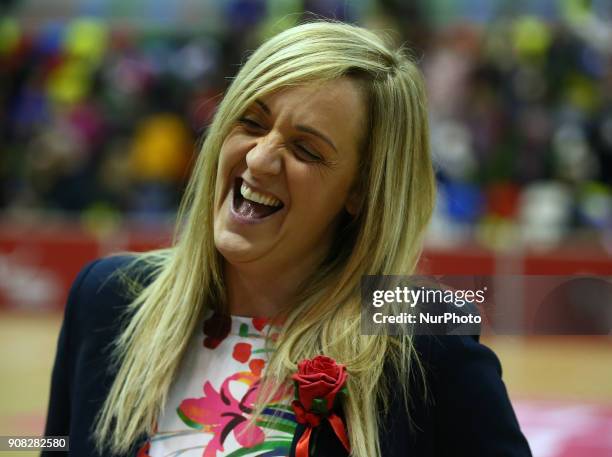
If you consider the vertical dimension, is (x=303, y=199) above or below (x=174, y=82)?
below

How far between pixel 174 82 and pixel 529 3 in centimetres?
368

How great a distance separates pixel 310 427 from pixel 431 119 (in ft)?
22.3

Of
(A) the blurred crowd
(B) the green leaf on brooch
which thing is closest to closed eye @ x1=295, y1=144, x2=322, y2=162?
(B) the green leaf on brooch

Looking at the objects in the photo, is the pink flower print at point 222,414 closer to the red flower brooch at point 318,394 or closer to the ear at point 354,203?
the red flower brooch at point 318,394

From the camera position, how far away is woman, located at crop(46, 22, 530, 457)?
1.75 m

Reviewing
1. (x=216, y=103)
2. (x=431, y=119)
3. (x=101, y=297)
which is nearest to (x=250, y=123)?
(x=101, y=297)

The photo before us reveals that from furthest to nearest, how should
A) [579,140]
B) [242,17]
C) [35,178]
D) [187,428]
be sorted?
[242,17] → [35,178] → [579,140] → [187,428]

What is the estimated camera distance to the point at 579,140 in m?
8.28

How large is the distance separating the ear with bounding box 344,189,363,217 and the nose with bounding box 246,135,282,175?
0.62 ft

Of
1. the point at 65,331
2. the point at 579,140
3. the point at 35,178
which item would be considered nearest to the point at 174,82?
the point at 35,178

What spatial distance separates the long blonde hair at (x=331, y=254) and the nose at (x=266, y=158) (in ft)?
0.28

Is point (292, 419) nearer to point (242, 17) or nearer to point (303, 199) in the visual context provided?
point (303, 199)

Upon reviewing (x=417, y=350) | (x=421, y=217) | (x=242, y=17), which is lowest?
(x=417, y=350)

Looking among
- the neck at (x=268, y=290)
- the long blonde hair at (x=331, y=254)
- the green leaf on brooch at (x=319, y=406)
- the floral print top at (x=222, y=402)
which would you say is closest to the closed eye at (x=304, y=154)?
the long blonde hair at (x=331, y=254)
